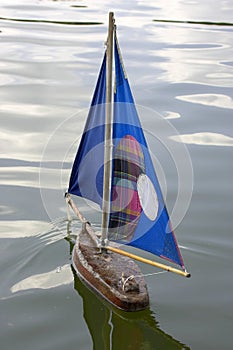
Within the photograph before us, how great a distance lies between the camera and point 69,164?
52.2 ft

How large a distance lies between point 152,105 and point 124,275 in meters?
9.75

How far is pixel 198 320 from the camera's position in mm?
10445

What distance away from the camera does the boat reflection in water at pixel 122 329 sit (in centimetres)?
1002

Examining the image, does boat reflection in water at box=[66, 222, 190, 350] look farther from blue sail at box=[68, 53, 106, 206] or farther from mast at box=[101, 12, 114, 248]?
blue sail at box=[68, 53, 106, 206]

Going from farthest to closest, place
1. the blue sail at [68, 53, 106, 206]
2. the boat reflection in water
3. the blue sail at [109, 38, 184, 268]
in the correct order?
1. the blue sail at [68, 53, 106, 206]
2. the blue sail at [109, 38, 184, 268]
3. the boat reflection in water

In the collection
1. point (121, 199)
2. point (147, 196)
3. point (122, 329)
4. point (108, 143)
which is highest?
point (108, 143)

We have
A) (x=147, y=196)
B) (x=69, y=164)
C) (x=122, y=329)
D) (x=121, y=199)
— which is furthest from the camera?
(x=69, y=164)

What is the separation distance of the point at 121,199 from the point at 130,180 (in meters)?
0.33

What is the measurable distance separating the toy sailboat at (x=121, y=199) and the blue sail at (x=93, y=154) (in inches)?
0.6

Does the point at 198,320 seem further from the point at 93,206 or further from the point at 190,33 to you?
the point at 190,33

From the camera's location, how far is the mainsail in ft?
33.3

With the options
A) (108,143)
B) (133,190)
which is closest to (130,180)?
(133,190)

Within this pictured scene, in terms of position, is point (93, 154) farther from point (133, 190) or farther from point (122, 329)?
point (122, 329)

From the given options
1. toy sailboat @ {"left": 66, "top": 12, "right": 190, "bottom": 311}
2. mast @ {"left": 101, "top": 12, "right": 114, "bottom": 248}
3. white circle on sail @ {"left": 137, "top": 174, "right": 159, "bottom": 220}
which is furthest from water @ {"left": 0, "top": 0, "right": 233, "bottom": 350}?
white circle on sail @ {"left": 137, "top": 174, "right": 159, "bottom": 220}
